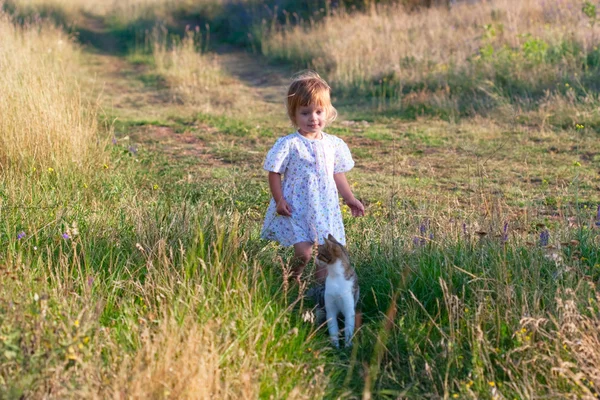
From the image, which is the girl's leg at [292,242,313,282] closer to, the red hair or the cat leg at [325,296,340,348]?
the cat leg at [325,296,340,348]

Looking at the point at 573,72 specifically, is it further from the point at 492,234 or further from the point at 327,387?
the point at 327,387

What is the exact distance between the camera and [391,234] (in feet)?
13.8

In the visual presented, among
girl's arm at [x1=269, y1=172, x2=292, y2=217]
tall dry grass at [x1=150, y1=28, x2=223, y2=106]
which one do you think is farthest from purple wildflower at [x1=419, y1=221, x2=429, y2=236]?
tall dry grass at [x1=150, y1=28, x2=223, y2=106]

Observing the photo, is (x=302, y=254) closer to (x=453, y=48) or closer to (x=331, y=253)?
(x=331, y=253)

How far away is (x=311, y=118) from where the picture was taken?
12.7 feet

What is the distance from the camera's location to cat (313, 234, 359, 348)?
136 inches

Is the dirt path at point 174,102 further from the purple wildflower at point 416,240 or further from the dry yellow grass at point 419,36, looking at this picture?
the purple wildflower at point 416,240

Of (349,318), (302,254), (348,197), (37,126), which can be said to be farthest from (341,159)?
(37,126)

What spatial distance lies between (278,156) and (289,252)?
0.78 metres

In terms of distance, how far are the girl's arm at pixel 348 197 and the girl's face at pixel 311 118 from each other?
1.06 feet

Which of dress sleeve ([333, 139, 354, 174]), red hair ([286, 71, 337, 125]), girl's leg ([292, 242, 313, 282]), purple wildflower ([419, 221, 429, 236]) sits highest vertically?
red hair ([286, 71, 337, 125])

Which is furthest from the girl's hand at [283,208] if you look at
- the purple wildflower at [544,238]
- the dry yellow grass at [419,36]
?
the dry yellow grass at [419,36]

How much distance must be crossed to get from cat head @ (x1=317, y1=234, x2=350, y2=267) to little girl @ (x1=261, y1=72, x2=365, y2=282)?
8.9 inches

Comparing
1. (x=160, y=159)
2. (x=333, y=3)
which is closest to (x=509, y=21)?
(x=333, y=3)
